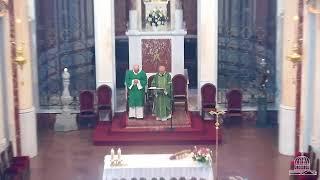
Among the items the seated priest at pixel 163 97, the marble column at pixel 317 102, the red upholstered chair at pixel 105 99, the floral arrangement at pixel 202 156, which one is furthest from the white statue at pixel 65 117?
the marble column at pixel 317 102

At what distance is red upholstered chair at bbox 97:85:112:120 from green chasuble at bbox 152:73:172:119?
4.96 feet

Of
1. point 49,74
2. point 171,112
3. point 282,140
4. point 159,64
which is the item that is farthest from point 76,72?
point 282,140

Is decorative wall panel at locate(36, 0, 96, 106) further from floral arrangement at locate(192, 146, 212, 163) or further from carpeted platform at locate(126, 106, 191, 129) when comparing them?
floral arrangement at locate(192, 146, 212, 163)

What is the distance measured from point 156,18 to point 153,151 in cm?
473

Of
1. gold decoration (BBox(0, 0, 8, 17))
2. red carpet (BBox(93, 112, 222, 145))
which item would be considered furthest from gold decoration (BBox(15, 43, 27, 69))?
red carpet (BBox(93, 112, 222, 145))

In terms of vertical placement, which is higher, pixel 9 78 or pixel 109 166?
pixel 9 78

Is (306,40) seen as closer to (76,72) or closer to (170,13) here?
(170,13)

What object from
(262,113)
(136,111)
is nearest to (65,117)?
(136,111)

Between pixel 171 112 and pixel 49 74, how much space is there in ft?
14.6

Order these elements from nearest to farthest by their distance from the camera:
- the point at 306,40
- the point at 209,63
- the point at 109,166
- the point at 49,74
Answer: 1. the point at 109,166
2. the point at 306,40
3. the point at 209,63
4. the point at 49,74

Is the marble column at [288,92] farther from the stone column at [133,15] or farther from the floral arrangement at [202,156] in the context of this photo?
the stone column at [133,15]

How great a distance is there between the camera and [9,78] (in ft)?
48.2

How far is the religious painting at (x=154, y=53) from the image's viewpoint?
1928 centimetres

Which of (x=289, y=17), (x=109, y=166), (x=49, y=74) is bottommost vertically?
(x=109, y=166)
